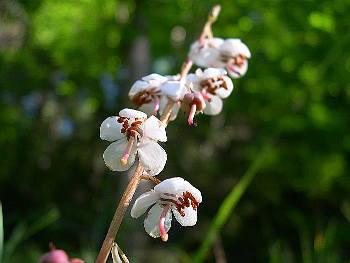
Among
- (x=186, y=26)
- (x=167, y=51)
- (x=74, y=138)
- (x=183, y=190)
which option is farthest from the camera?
(x=74, y=138)

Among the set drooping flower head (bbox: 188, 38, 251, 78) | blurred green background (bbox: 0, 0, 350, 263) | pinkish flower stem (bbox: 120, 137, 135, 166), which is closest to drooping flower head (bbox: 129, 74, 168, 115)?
pinkish flower stem (bbox: 120, 137, 135, 166)

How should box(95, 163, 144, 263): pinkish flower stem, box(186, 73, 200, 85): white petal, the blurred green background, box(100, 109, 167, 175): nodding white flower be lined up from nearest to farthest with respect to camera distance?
1. box(95, 163, 144, 263): pinkish flower stem
2. box(100, 109, 167, 175): nodding white flower
3. box(186, 73, 200, 85): white petal
4. the blurred green background

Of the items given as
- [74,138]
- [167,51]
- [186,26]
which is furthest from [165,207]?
[74,138]

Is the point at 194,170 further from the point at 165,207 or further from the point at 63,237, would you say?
the point at 165,207

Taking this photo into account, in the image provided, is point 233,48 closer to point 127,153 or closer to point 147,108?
point 147,108

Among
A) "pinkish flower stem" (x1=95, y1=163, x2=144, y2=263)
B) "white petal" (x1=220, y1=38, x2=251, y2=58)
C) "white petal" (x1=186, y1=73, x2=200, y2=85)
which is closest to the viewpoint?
"pinkish flower stem" (x1=95, y1=163, x2=144, y2=263)

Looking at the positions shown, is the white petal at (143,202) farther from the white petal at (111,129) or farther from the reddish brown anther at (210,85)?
the reddish brown anther at (210,85)

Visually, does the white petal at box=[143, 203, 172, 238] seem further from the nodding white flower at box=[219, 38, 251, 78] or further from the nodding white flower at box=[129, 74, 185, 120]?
the nodding white flower at box=[219, 38, 251, 78]
